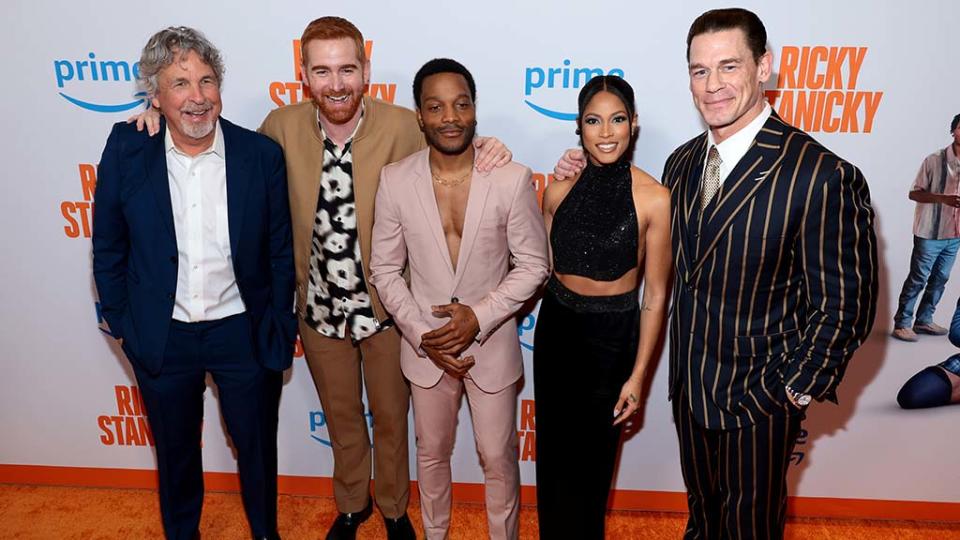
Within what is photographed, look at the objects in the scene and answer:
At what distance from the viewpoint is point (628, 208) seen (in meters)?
2.58

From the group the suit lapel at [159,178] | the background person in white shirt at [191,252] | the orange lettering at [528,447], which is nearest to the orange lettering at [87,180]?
the background person in white shirt at [191,252]

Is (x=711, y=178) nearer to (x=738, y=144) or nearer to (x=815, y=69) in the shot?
(x=738, y=144)

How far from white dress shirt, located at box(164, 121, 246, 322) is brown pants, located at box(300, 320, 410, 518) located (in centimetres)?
48

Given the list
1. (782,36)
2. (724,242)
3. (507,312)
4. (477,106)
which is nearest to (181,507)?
(507,312)

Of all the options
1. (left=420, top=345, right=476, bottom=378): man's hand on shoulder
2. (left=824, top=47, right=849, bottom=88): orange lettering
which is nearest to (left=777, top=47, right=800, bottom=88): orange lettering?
(left=824, top=47, right=849, bottom=88): orange lettering

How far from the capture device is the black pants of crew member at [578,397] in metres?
2.67

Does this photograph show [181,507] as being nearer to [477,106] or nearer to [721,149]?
[477,106]

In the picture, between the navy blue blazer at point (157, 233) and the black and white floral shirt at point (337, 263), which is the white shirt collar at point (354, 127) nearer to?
the black and white floral shirt at point (337, 263)

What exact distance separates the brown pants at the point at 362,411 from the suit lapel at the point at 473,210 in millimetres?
597

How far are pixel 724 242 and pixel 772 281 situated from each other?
0.64 ft

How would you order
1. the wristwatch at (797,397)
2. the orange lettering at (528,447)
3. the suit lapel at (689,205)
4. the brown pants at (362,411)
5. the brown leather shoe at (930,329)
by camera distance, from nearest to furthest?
1. the wristwatch at (797,397)
2. the suit lapel at (689,205)
3. the brown pants at (362,411)
4. the brown leather shoe at (930,329)
5. the orange lettering at (528,447)

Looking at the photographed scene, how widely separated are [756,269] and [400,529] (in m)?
2.06

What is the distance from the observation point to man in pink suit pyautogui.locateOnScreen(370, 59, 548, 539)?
8.70 feet

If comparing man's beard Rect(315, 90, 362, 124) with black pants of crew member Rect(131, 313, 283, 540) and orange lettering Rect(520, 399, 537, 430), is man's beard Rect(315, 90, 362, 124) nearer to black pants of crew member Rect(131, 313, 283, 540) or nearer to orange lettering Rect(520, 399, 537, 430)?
black pants of crew member Rect(131, 313, 283, 540)
